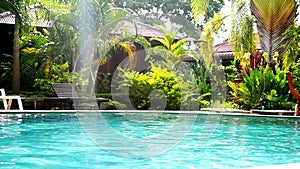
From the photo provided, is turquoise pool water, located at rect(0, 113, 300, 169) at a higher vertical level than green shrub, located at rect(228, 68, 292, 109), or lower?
lower

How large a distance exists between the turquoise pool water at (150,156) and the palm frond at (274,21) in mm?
5049

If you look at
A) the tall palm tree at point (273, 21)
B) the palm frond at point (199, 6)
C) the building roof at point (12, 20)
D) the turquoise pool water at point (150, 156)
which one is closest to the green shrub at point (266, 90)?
the tall palm tree at point (273, 21)

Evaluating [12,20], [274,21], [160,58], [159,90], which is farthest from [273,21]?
[12,20]

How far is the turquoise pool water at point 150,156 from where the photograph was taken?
5.27m

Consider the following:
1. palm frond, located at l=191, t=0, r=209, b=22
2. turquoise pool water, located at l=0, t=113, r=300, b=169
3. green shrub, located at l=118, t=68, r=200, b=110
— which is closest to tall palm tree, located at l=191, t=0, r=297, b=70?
palm frond, located at l=191, t=0, r=209, b=22

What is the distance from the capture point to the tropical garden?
15.1m

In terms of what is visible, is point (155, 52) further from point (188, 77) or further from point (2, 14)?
point (2, 14)

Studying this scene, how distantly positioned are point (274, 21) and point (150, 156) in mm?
10745

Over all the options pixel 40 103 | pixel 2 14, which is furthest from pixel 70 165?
pixel 2 14

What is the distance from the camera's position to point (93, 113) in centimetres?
1451

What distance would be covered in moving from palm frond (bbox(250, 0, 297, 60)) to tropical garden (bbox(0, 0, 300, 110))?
0.03m

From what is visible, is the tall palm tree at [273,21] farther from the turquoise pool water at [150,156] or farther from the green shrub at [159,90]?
the turquoise pool water at [150,156]

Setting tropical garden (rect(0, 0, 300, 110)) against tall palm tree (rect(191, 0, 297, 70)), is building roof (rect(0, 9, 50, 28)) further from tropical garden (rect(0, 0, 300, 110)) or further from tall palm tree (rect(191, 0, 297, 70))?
tall palm tree (rect(191, 0, 297, 70))

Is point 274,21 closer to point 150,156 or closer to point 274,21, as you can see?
point 274,21
